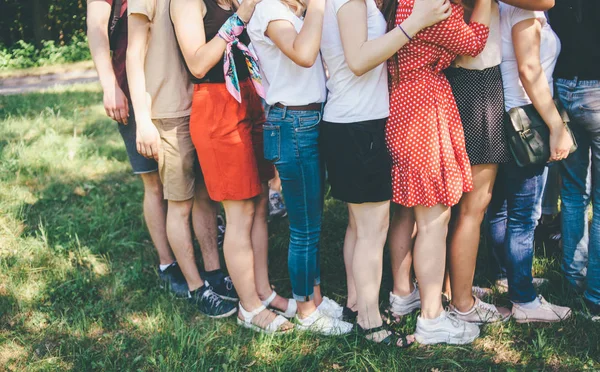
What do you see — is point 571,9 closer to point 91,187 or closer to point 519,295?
point 519,295

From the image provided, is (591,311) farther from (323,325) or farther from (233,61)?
(233,61)

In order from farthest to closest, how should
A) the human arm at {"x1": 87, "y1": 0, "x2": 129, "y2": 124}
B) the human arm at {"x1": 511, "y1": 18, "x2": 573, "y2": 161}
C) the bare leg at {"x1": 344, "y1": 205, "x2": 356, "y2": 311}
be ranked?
the human arm at {"x1": 87, "y1": 0, "x2": 129, "y2": 124}, the bare leg at {"x1": 344, "y1": 205, "x2": 356, "y2": 311}, the human arm at {"x1": 511, "y1": 18, "x2": 573, "y2": 161}

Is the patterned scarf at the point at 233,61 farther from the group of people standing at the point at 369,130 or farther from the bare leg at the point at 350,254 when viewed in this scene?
the bare leg at the point at 350,254

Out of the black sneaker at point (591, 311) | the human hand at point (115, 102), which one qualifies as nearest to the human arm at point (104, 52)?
the human hand at point (115, 102)

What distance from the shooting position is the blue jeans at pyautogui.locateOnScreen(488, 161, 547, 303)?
293 centimetres

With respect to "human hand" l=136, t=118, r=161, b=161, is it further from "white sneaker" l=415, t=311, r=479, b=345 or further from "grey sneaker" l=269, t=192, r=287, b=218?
"white sneaker" l=415, t=311, r=479, b=345

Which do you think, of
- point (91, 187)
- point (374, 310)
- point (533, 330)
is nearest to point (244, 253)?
point (374, 310)

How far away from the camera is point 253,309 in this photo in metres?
3.19

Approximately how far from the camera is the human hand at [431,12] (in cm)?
245

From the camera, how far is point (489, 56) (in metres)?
2.70

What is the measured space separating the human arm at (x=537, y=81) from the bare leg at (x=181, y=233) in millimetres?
1949

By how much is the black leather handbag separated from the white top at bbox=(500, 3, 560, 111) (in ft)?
0.19

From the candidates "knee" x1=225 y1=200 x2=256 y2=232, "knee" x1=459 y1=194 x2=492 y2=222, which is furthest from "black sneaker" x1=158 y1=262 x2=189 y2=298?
"knee" x1=459 y1=194 x2=492 y2=222

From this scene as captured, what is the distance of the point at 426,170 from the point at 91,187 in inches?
132
